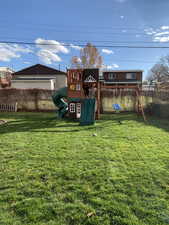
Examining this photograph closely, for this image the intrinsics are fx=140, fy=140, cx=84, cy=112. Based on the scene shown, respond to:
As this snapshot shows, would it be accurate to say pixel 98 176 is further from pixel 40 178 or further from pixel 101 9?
pixel 101 9

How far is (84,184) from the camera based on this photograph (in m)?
2.22

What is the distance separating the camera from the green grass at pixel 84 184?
1.63 metres

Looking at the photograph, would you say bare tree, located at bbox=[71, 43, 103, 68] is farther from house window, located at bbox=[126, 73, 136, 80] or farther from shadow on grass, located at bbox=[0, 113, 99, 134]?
shadow on grass, located at bbox=[0, 113, 99, 134]

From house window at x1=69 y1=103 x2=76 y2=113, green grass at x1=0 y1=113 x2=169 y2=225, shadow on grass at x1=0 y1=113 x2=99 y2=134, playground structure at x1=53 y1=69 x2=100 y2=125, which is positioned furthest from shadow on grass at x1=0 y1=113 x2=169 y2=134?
green grass at x1=0 y1=113 x2=169 y2=225

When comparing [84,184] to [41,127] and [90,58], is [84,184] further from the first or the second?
[90,58]

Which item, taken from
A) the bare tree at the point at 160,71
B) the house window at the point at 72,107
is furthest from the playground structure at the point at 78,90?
the bare tree at the point at 160,71

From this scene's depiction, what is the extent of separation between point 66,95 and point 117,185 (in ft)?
22.0

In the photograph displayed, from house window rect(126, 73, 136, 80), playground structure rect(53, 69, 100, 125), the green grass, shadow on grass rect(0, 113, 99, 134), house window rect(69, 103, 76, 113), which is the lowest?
the green grass

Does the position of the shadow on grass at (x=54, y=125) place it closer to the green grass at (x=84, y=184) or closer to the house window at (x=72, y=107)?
the house window at (x=72, y=107)

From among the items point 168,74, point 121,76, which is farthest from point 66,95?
point 168,74

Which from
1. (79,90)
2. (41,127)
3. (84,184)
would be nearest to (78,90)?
(79,90)

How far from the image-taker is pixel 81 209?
1727 mm

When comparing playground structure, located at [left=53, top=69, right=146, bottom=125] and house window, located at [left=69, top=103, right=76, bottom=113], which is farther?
house window, located at [left=69, top=103, right=76, bottom=113]

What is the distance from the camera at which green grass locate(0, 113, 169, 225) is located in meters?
1.63
